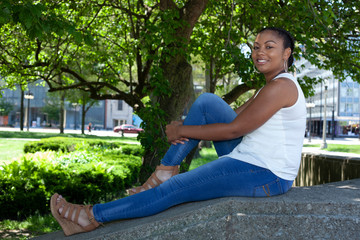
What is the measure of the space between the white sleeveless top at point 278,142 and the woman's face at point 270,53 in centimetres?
18

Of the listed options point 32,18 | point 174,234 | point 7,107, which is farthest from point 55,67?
point 7,107

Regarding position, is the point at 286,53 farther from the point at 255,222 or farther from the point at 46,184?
the point at 46,184

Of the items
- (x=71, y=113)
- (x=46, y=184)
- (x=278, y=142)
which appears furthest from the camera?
(x=71, y=113)

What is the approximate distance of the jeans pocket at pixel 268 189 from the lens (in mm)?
2738

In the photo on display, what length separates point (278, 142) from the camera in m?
2.70

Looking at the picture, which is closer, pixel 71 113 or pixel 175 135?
pixel 175 135

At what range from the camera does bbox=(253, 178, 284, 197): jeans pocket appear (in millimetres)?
2738

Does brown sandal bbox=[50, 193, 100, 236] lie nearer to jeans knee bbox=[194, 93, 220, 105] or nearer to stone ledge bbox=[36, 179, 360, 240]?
stone ledge bbox=[36, 179, 360, 240]

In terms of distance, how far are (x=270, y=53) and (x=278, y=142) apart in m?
0.70

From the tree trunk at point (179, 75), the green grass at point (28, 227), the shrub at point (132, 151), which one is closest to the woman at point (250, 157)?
the green grass at point (28, 227)

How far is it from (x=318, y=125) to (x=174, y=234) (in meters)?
80.8

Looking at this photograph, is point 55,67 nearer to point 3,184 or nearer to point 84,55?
point 84,55

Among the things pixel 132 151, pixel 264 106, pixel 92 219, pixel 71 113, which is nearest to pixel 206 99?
pixel 264 106

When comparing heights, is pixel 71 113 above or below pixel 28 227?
above
